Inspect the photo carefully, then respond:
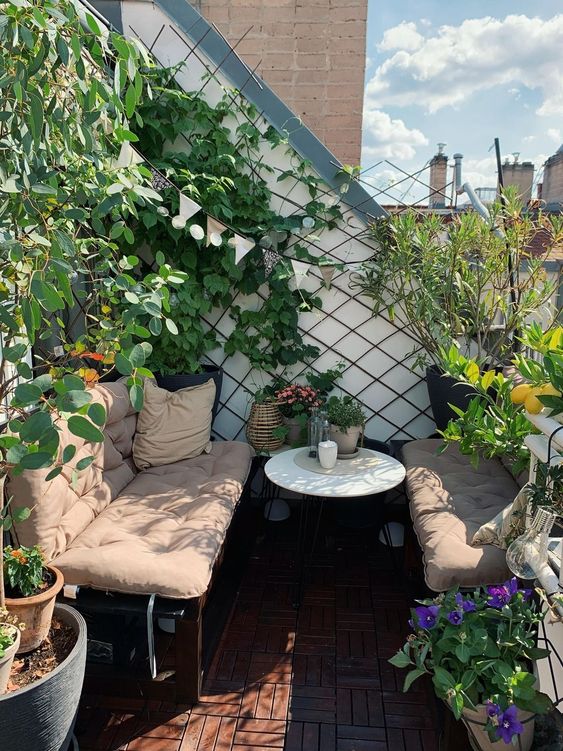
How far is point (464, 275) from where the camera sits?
3.11 m

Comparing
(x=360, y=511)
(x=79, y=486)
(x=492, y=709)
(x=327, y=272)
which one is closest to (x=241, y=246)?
(x=327, y=272)

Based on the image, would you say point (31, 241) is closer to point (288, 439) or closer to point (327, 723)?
point (327, 723)

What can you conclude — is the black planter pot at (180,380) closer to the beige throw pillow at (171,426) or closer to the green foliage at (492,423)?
the beige throw pillow at (171,426)

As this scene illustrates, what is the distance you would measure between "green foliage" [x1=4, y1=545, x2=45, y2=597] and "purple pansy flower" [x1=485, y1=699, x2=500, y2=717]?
132 centimetres

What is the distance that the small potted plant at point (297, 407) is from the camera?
3391 mm

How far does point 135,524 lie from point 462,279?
7.00 ft

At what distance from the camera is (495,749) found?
1.46 m

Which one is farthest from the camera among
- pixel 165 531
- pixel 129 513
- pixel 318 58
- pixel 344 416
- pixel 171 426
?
pixel 318 58

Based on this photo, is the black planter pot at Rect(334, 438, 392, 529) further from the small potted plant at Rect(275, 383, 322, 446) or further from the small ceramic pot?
the small ceramic pot

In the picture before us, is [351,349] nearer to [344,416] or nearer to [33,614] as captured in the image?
[344,416]

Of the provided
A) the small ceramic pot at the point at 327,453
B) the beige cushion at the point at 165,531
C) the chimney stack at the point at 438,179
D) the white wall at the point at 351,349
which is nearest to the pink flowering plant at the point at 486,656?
the beige cushion at the point at 165,531

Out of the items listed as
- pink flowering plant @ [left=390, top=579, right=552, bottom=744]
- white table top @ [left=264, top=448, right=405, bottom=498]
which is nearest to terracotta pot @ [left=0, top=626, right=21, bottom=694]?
pink flowering plant @ [left=390, top=579, right=552, bottom=744]

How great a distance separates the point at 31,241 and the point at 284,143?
94.7 inches

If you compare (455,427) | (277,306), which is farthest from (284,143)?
(455,427)
